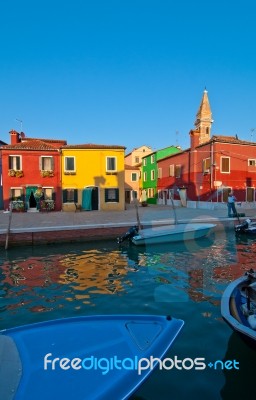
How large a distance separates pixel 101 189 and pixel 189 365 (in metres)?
22.6

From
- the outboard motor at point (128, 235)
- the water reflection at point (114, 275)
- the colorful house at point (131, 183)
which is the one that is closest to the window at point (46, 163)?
the water reflection at point (114, 275)

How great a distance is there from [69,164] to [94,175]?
2.60m

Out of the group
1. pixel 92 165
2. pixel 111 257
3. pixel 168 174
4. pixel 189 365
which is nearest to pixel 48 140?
pixel 92 165

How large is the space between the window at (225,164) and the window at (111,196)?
11.1m

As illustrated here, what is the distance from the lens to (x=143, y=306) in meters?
6.02

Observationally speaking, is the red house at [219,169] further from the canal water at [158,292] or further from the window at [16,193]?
the window at [16,193]

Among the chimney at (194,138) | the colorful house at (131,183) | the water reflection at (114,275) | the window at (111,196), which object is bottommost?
the water reflection at (114,275)

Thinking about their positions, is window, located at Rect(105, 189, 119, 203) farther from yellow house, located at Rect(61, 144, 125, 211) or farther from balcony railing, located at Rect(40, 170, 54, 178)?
balcony railing, located at Rect(40, 170, 54, 178)

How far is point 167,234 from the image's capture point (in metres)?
13.2

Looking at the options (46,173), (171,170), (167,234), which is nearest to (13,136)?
(46,173)

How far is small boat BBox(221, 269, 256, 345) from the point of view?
3.59 metres

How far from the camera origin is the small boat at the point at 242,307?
3.59m

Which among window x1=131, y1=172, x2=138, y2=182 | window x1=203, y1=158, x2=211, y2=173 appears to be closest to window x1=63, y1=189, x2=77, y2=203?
window x1=203, y1=158, x2=211, y2=173

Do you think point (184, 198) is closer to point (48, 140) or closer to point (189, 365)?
point (48, 140)
